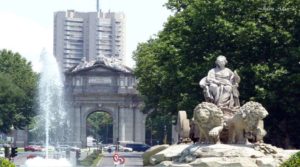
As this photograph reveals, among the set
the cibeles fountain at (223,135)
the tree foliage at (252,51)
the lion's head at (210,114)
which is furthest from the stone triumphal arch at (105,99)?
the lion's head at (210,114)

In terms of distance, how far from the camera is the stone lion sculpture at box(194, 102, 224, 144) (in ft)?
107

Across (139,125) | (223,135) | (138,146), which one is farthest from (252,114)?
(139,125)

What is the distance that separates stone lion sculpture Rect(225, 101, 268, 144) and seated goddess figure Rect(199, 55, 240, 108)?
4.02 feet

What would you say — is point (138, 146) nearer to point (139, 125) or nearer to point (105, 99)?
point (139, 125)

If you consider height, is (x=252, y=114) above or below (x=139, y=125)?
below

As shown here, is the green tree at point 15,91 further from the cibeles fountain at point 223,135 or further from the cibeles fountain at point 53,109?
the cibeles fountain at point 223,135

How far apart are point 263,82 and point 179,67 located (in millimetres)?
7101

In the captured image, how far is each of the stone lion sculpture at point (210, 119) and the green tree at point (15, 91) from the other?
83269 mm

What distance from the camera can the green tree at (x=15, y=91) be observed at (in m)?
118

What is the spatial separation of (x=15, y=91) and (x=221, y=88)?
86312mm

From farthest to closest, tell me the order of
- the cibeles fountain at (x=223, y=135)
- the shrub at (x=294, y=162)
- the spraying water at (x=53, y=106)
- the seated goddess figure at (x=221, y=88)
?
the spraying water at (x=53, y=106), the seated goddess figure at (x=221, y=88), the cibeles fountain at (x=223, y=135), the shrub at (x=294, y=162)

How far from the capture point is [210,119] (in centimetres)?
3262

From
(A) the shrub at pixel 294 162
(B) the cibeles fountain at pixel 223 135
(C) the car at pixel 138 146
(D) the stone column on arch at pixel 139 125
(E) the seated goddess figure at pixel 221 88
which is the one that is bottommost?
(A) the shrub at pixel 294 162

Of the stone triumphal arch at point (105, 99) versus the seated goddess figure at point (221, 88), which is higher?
the stone triumphal arch at point (105, 99)
